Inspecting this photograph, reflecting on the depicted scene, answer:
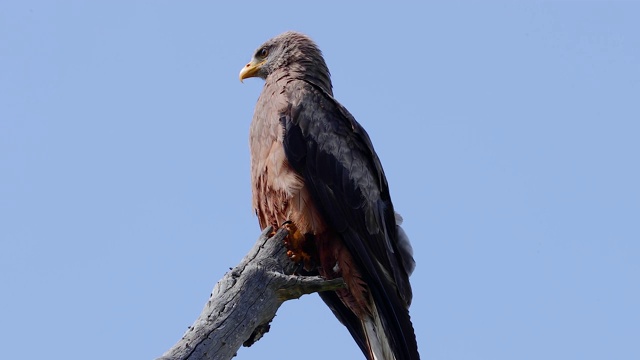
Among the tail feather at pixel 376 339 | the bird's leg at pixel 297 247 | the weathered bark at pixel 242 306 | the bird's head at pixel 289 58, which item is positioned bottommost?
the weathered bark at pixel 242 306

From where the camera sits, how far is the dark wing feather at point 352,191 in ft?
22.4

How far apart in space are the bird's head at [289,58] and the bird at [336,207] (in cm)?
40

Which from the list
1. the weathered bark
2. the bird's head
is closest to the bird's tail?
the weathered bark

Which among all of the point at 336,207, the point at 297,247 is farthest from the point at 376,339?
the point at 336,207

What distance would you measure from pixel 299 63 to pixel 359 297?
103 inches

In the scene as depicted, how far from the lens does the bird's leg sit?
6.52 m

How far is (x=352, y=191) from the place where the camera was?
24.2 ft

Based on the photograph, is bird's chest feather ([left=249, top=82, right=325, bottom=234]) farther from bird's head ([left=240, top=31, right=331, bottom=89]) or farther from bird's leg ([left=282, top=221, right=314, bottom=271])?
bird's head ([left=240, top=31, right=331, bottom=89])

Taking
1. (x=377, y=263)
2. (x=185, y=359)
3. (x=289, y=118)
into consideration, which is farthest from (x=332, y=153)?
(x=185, y=359)

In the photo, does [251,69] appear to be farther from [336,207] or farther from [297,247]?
[297,247]

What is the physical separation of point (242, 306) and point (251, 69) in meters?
4.07

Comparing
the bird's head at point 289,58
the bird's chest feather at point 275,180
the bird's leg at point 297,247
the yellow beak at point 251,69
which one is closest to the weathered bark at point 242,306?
the bird's leg at point 297,247

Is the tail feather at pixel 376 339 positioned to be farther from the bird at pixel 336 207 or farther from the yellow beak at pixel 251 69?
the yellow beak at pixel 251 69

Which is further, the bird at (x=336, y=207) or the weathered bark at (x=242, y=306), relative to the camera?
the bird at (x=336, y=207)
